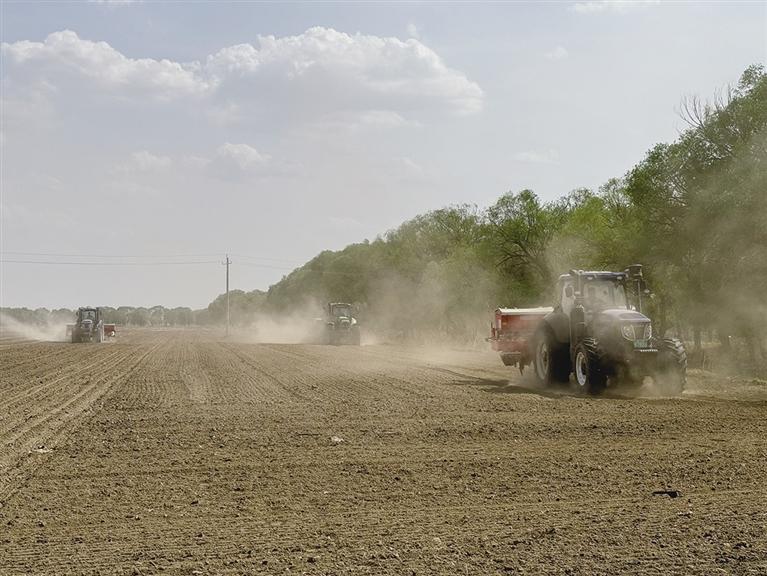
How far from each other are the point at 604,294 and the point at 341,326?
34.2 meters

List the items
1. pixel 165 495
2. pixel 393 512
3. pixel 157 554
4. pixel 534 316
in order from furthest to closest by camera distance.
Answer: pixel 534 316 < pixel 165 495 < pixel 393 512 < pixel 157 554

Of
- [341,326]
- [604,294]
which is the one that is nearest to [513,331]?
[604,294]

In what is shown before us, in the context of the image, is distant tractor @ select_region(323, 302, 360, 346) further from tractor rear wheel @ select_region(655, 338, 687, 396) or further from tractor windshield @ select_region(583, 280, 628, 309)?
tractor rear wheel @ select_region(655, 338, 687, 396)

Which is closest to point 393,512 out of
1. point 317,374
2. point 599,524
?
point 599,524

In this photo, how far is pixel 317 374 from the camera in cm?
2436

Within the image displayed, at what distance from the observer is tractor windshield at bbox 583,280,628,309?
60.4 feet

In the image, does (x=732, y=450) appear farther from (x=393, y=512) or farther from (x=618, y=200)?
(x=618, y=200)

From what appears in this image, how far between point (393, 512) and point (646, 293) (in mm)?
A: 11770

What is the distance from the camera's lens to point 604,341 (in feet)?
56.9

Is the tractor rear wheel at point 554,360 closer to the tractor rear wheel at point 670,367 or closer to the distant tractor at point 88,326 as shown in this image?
the tractor rear wheel at point 670,367

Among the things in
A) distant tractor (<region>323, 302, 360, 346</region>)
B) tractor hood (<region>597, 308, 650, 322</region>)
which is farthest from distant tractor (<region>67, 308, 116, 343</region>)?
tractor hood (<region>597, 308, 650, 322</region>)

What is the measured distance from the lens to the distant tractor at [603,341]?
17.0m

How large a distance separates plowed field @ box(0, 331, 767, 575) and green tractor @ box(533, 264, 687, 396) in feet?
2.03

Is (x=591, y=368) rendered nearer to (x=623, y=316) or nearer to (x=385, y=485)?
(x=623, y=316)
